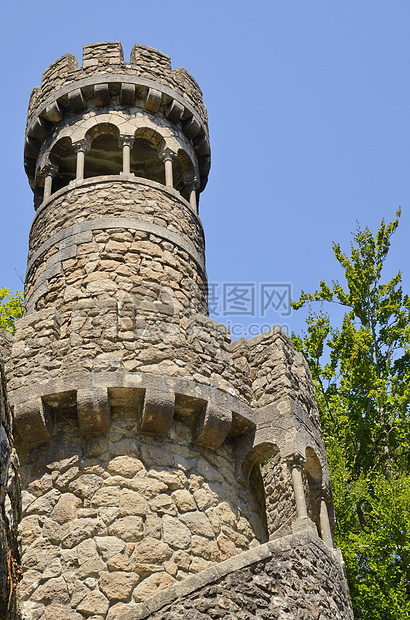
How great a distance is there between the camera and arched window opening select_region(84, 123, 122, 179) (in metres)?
11.6

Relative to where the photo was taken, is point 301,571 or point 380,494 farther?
point 380,494

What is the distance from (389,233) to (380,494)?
626 cm

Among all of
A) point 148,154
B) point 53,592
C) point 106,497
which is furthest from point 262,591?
point 148,154

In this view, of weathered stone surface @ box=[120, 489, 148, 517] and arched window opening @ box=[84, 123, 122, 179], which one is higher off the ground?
arched window opening @ box=[84, 123, 122, 179]

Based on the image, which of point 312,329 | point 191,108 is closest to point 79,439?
point 191,108

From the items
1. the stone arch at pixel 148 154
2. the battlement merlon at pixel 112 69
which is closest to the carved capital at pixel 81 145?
the stone arch at pixel 148 154

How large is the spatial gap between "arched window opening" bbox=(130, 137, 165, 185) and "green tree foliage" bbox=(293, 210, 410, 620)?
540 cm

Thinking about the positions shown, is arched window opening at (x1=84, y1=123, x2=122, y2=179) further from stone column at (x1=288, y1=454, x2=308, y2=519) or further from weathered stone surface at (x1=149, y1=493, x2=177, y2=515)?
weathered stone surface at (x1=149, y1=493, x2=177, y2=515)

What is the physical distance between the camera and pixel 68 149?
445 inches

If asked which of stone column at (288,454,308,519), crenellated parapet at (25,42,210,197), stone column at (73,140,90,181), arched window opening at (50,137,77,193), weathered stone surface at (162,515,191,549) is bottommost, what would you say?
weathered stone surface at (162,515,191,549)

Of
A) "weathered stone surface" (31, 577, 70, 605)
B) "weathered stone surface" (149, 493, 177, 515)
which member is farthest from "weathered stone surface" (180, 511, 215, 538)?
"weathered stone surface" (31, 577, 70, 605)

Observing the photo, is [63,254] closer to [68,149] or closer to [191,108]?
[68,149]

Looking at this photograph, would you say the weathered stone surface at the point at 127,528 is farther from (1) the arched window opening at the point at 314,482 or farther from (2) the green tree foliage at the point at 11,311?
(2) the green tree foliage at the point at 11,311

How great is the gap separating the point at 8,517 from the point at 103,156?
8.03 m
